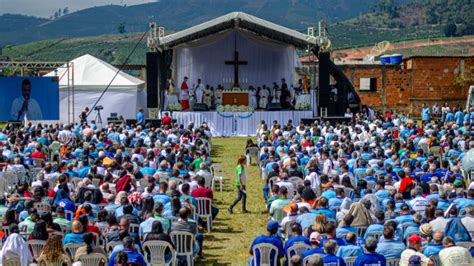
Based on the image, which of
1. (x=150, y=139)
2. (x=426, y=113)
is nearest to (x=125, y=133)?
(x=150, y=139)

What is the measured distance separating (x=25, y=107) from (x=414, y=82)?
24.3 m

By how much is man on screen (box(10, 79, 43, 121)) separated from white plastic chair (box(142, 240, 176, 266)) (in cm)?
2187

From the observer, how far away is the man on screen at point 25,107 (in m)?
32.0

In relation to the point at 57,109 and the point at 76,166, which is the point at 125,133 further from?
the point at 57,109

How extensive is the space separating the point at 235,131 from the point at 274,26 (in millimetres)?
4682

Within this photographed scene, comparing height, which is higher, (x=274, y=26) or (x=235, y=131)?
(x=274, y=26)

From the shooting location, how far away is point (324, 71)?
33125mm

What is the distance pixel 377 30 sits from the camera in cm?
15862

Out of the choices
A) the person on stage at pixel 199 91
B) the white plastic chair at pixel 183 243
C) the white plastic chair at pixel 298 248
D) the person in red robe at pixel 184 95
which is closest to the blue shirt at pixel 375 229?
the white plastic chair at pixel 298 248

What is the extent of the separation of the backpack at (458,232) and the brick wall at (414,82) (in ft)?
123

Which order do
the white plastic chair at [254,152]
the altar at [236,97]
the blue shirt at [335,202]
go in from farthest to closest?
1. the altar at [236,97]
2. the white plastic chair at [254,152]
3. the blue shirt at [335,202]

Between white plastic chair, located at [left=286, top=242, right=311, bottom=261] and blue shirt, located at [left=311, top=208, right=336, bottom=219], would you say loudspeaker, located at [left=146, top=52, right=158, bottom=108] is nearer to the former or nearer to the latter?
blue shirt, located at [left=311, top=208, right=336, bottom=219]

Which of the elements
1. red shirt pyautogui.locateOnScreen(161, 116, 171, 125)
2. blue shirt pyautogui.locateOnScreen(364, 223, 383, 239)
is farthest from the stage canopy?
blue shirt pyautogui.locateOnScreen(364, 223, 383, 239)

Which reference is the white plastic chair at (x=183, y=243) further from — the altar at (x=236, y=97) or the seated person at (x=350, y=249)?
the altar at (x=236, y=97)
